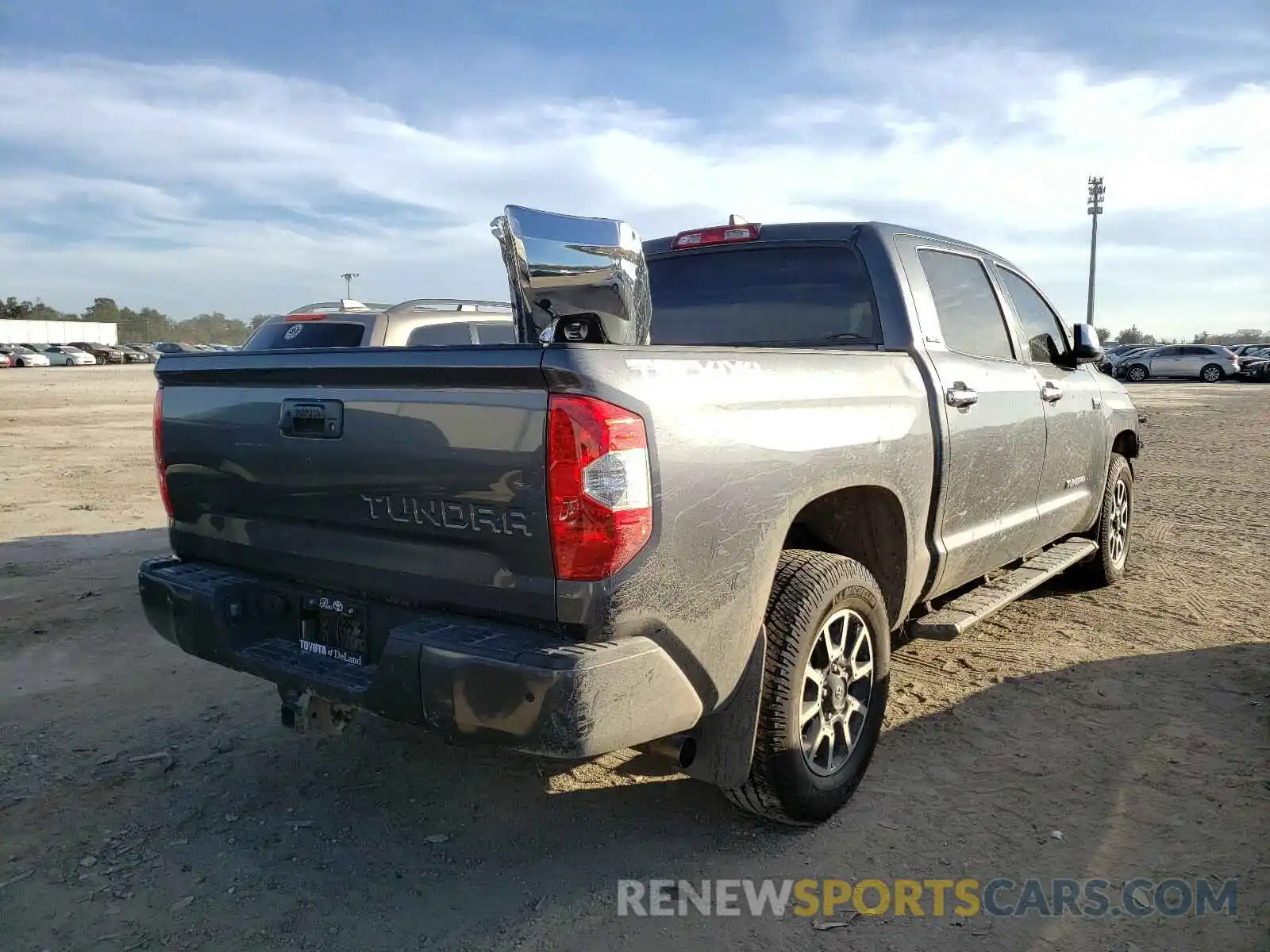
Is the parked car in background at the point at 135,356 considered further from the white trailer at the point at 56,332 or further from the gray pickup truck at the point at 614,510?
the gray pickup truck at the point at 614,510

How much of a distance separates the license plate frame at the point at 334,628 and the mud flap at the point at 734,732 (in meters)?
1.01

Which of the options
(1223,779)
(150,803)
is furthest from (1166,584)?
(150,803)

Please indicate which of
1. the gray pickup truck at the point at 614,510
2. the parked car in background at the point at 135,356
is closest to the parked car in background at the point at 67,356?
the parked car in background at the point at 135,356

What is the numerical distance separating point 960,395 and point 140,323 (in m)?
113

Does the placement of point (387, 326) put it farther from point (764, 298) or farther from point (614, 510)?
point (614, 510)

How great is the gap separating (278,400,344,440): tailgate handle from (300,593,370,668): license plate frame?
0.49 m

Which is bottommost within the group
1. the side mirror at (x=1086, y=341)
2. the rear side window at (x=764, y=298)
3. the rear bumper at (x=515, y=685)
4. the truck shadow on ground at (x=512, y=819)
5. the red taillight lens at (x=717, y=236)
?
the truck shadow on ground at (x=512, y=819)

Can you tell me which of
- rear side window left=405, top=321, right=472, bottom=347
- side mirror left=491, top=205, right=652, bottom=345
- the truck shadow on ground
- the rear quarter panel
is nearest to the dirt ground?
the truck shadow on ground

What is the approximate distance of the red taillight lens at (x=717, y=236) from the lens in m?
4.34

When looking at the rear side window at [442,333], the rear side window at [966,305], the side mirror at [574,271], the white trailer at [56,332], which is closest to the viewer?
the side mirror at [574,271]

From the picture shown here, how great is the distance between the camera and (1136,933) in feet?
8.64

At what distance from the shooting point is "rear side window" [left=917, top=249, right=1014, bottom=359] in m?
4.17

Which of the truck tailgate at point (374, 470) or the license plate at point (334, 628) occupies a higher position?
the truck tailgate at point (374, 470)

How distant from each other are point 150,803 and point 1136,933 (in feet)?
A: 10.3
